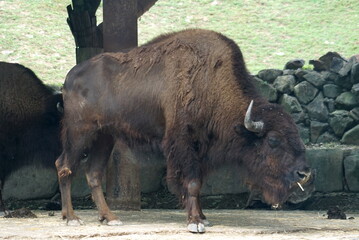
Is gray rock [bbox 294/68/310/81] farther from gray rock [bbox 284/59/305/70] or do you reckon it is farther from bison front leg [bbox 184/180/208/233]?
bison front leg [bbox 184/180/208/233]

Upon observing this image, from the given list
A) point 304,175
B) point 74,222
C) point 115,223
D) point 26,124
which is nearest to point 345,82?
point 304,175

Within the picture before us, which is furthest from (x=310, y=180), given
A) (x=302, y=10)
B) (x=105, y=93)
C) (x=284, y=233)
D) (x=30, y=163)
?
(x=302, y=10)

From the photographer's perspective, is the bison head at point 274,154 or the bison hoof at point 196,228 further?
the bison head at point 274,154

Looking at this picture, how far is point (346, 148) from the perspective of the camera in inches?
444

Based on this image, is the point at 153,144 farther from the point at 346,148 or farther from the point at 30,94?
the point at 346,148

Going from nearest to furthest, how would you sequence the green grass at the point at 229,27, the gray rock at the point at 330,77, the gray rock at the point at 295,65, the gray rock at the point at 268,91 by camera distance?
the gray rock at the point at 268,91, the gray rock at the point at 330,77, the gray rock at the point at 295,65, the green grass at the point at 229,27

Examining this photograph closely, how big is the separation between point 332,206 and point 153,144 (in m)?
2.90

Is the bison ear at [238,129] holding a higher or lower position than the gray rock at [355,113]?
higher

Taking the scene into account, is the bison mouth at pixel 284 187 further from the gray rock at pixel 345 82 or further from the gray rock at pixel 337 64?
the gray rock at pixel 337 64

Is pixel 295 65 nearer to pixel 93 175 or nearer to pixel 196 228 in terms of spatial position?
pixel 93 175

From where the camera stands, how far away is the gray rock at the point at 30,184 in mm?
11055

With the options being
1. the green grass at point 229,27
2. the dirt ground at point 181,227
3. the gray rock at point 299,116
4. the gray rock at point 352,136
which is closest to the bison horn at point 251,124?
the dirt ground at point 181,227

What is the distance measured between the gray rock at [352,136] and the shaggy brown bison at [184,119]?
10.1ft

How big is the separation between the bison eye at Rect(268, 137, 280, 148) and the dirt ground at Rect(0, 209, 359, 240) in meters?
0.86
